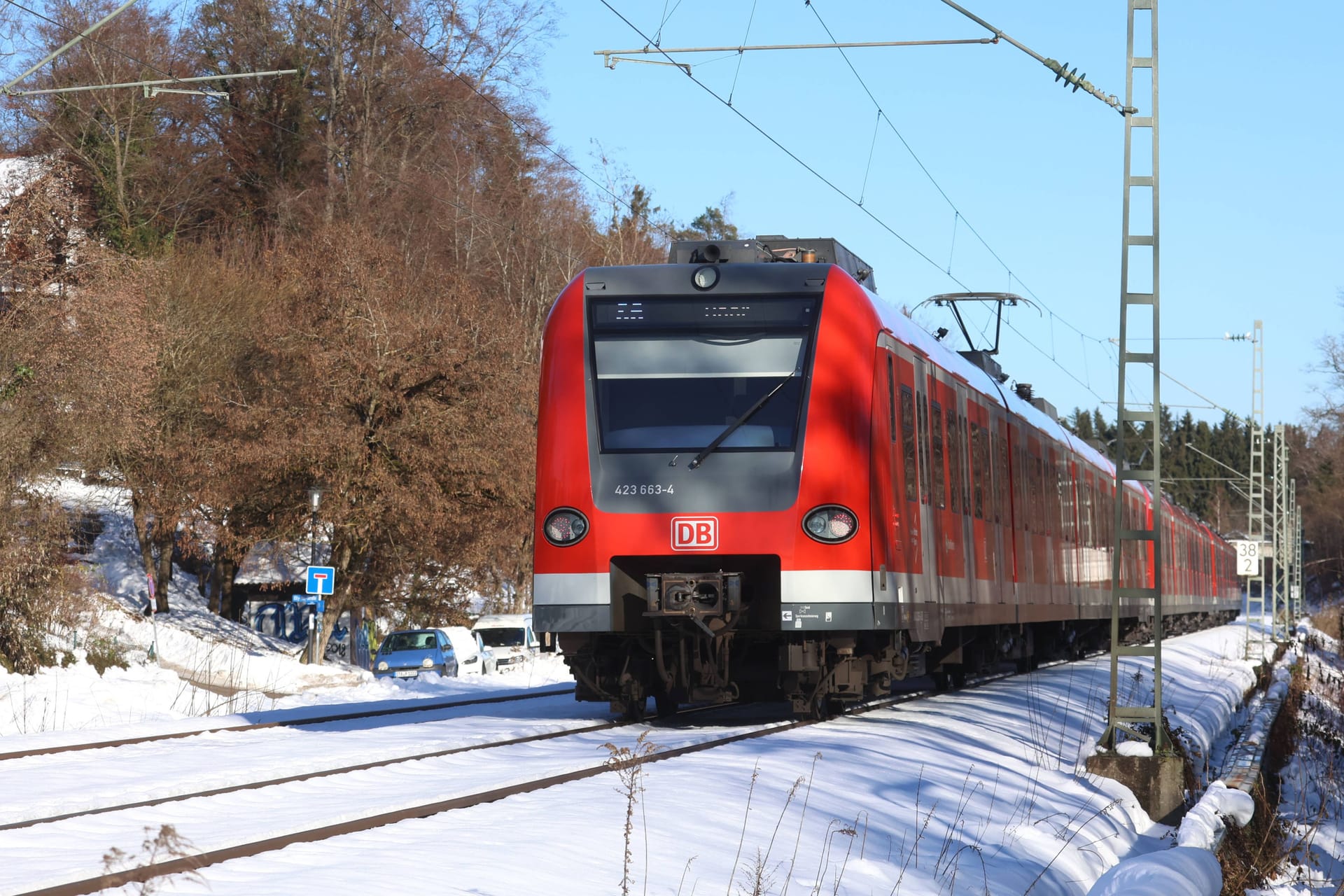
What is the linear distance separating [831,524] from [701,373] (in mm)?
1527

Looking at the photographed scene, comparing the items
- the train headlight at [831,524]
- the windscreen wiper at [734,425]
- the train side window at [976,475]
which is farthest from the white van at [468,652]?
the train headlight at [831,524]

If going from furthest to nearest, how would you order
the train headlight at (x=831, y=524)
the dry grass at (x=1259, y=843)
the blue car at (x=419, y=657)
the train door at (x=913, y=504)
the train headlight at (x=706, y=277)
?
the blue car at (x=419, y=657), the train door at (x=913, y=504), the train headlight at (x=706, y=277), the train headlight at (x=831, y=524), the dry grass at (x=1259, y=843)

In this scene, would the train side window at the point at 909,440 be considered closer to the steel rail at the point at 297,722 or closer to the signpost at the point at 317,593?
the steel rail at the point at 297,722

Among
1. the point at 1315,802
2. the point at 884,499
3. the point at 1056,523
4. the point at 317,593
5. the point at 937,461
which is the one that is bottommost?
the point at 1315,802

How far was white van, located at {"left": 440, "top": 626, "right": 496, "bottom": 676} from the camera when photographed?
33.4m

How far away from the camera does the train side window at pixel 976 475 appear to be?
17031 millimetres

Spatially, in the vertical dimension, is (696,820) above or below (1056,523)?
below

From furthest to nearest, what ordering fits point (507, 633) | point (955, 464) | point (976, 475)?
point (507, 633) < point (976, 475) < point (955, 464)

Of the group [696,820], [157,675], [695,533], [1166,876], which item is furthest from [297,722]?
[157,675]

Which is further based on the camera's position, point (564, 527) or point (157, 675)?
point (157, 675)

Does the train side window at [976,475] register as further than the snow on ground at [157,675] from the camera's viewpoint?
No

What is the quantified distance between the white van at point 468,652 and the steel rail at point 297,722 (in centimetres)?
1216

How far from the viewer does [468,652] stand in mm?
33938

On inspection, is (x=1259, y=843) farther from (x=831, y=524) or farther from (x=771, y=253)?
(x=771, y=253)
